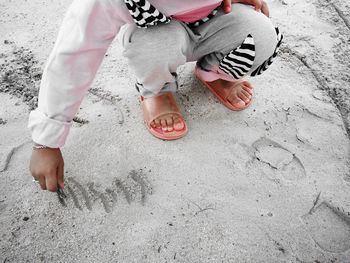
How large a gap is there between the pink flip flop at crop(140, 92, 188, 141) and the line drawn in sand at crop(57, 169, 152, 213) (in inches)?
7.8

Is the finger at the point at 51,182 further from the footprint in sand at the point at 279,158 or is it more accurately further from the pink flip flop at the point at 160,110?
the footprint in sand at the point at 279,158

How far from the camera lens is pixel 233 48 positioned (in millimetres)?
1225

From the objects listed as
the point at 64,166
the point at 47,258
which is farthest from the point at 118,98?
the point at 47,258

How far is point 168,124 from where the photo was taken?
1273 millimetres

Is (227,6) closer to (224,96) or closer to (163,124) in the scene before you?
(224,96)

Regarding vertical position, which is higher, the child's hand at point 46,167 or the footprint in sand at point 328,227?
the child's hand at point 46,167

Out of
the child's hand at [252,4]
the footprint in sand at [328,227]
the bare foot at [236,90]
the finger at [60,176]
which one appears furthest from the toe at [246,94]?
the finger at [60,176]

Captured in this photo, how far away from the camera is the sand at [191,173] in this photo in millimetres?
990

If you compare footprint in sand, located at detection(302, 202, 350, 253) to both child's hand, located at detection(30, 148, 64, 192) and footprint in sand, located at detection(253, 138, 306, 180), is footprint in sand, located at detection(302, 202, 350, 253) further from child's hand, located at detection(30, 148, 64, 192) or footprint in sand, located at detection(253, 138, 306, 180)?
child's hand, located at detection(30, 148, 64, 192)

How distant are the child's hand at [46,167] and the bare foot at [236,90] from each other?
0.69 meters

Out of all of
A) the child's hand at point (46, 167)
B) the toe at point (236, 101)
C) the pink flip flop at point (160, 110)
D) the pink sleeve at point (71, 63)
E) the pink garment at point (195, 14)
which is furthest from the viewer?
the toe at point (236, 101)

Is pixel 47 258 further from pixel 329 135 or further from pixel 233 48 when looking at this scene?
pixel 329 135

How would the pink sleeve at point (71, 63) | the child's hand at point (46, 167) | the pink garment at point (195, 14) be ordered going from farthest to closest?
1. the pink garment at point (195, 14)
2. the child's hand at point (46, 167)
3. the pink sleeve at point (71, 63)

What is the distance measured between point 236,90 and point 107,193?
654 mm
